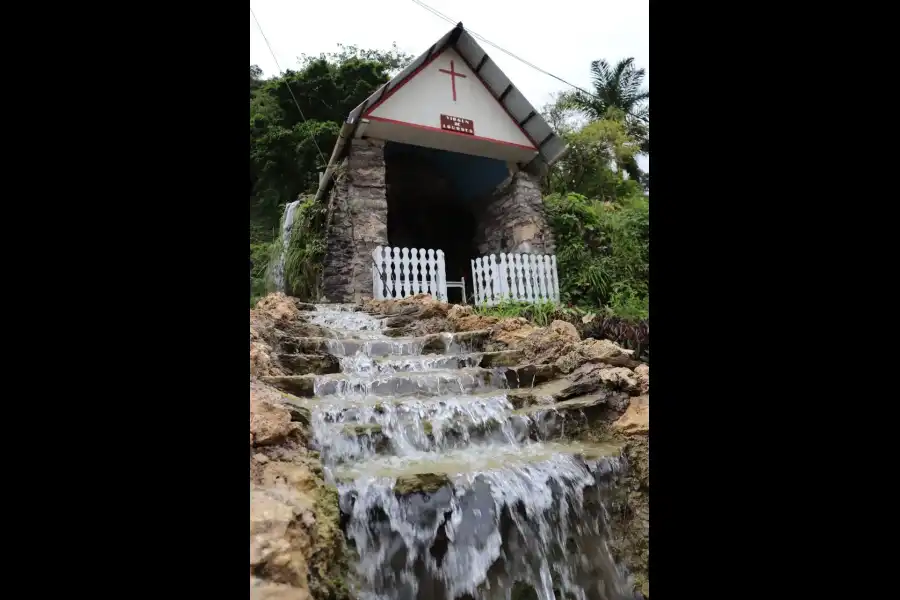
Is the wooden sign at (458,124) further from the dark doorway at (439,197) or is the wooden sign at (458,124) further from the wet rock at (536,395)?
the wet rock at (536,395)

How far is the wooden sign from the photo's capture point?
25.2ft

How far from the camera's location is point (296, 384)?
3.18 meters

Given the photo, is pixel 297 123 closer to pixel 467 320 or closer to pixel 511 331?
pixel 467 320

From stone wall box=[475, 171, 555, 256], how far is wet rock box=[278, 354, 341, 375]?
16.2ft

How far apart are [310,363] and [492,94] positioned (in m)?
6.02

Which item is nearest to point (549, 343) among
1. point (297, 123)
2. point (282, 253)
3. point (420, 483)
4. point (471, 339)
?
point (471, 339)

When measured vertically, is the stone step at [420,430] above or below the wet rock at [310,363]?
below

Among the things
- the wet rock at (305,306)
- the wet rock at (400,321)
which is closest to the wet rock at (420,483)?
the wet rock at (400,321)

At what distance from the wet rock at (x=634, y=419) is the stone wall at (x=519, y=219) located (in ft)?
17.1

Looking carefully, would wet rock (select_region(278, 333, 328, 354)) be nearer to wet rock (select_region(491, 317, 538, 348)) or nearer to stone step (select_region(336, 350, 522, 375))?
stone step (select_region(336, 350, 522, 375))

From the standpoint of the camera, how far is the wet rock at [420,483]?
2236mm

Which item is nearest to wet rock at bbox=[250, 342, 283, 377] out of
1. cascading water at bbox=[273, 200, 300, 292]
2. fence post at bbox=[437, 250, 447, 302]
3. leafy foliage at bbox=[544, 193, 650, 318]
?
fence post at bbox=[437, 250, 447, 302]
